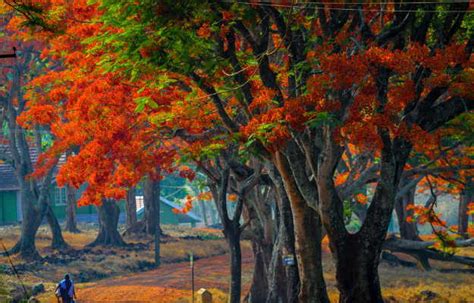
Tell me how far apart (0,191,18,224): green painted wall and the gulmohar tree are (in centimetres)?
4381

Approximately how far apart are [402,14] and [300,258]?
7121 millimetres

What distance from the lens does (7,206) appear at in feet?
213

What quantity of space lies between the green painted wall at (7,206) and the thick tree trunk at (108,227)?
14.9 metres

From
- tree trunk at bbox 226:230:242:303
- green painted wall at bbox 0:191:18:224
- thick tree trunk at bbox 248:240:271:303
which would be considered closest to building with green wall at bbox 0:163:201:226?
green painted wall at bbox 0:191:18:224

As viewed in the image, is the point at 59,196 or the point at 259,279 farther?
the point at 59,196

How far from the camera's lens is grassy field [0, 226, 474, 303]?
107 feet

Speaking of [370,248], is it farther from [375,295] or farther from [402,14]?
[402,14]

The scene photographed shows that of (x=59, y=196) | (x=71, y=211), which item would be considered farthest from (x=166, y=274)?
(x=59, y=196)

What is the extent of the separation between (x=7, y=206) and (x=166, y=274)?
93.4 feet

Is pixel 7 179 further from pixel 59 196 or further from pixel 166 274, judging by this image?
pixel 166 274

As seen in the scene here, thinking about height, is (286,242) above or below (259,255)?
above

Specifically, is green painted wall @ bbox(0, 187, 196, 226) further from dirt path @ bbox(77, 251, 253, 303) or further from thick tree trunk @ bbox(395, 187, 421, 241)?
thick tree trunk @ bbox(395, 187, 421, 241)

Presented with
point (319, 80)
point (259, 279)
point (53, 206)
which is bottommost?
point (259, 279)

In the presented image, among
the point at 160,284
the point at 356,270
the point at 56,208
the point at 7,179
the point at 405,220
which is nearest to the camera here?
the point at 356,270
